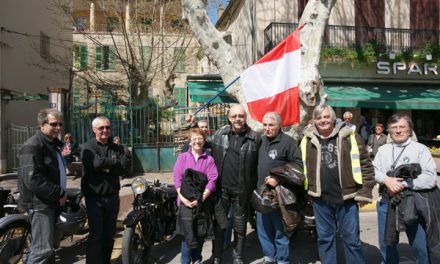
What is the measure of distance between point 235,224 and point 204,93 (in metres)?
7.93

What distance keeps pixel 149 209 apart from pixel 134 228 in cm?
39

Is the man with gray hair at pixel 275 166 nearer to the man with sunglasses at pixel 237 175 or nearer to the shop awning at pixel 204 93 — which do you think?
the man with sunglasses at pixel 237 175

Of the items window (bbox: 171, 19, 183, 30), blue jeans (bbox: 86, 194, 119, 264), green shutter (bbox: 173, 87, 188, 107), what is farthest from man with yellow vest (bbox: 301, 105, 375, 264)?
green shutter (bbox: 173, 87, 188, 107)

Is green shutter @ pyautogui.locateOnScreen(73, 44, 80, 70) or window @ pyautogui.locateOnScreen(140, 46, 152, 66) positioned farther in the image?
green shutter @ pyautogui.locateOnScreen(73, 44, 80, 70)

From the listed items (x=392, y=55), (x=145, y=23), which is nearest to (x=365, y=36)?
(x=392, y=55)

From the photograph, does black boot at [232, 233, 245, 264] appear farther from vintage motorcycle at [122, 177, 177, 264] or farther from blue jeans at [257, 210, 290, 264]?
vintage motorcycle at [122, 177, 177, 264]

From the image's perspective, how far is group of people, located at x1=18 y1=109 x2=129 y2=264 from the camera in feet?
12.3

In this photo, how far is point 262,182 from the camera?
4449 mm

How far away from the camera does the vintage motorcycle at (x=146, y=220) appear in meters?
4.36

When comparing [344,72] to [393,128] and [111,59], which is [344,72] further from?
[393,128]

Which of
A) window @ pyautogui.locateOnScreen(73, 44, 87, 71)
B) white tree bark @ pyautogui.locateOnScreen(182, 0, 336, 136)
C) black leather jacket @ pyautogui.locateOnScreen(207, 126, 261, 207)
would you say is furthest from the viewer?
window @ pyautogui.locateOnScreen(73, 44, 87, 71)

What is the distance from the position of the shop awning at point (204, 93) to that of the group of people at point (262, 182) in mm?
7401

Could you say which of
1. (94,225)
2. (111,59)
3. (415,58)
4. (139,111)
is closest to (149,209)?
(94,225)

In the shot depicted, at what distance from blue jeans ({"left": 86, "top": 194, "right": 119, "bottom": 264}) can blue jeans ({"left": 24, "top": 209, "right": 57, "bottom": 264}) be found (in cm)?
47
